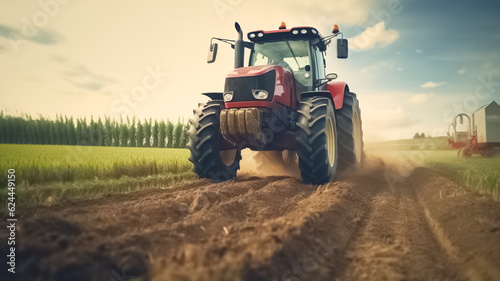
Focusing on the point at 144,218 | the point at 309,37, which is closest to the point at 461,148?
the point at 309,37

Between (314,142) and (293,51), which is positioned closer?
(314,142)

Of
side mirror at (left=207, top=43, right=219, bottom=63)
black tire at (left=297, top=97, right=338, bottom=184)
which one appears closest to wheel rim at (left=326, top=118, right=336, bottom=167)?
black tire at (left=297, top=97, right=338, bottom=184)

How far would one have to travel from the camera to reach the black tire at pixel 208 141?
20.9 feet

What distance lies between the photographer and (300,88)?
23.0 ft

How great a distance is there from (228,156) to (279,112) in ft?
5.45

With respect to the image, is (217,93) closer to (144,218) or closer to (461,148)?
(144,218)

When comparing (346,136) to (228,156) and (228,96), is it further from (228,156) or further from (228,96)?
(228,96)

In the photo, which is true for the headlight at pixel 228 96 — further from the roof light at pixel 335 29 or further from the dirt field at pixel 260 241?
the roof light at pixel 335 29

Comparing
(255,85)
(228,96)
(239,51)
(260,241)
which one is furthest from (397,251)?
(239,51)

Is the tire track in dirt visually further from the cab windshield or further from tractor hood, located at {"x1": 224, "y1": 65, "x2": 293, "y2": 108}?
the cab windshield

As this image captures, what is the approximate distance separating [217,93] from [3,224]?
4031 millimetres

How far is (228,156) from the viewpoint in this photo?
284 inches

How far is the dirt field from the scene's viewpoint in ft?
7.63

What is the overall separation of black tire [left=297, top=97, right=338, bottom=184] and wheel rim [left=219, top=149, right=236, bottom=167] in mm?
1729
